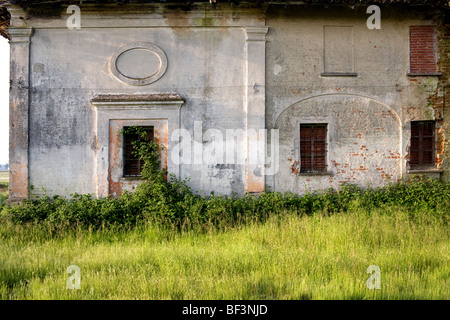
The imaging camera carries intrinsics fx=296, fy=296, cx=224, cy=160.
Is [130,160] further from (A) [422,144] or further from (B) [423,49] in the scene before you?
(B) [423,49]

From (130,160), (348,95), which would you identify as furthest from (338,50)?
(130,160)

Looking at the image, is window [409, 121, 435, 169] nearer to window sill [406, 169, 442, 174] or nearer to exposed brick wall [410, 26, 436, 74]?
window sill [406, 169, 442, 174]

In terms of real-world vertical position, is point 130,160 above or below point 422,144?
below

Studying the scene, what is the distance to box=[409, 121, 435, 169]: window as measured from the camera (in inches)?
354

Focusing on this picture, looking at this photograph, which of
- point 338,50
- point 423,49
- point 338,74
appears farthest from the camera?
point 423,49

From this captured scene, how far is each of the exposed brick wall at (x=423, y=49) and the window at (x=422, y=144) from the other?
1653 mm

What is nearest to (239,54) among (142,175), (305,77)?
(305,77)

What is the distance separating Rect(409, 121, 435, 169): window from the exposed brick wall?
165cm

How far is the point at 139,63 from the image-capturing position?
866cm

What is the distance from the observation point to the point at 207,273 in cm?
466

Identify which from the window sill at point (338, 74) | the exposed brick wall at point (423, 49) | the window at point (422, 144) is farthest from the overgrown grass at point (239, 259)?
the exposed brick wall at point (423, 49)

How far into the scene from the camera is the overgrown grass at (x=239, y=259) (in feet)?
13.6

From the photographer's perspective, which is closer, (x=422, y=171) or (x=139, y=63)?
(x=139, y=63)

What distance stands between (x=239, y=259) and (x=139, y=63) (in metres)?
6.39
